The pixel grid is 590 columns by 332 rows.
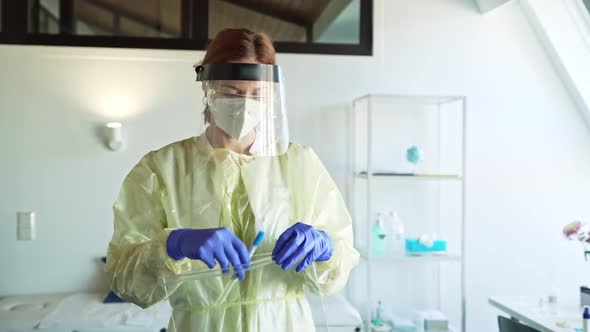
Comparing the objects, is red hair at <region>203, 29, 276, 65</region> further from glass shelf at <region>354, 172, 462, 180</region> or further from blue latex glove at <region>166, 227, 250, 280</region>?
glass shelf at <region>354, 172, 462, 180</region>

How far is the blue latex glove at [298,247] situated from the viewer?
145 centimetres

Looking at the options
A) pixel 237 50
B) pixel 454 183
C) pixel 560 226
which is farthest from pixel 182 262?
pixel 560 226

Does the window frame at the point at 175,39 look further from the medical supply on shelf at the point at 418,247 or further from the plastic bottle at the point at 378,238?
the medical supply on shelf at the point at 418,247

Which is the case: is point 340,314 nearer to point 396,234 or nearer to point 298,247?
point 396,234

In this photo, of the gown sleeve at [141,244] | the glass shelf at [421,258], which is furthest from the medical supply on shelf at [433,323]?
the gown sleeve at [141,244]

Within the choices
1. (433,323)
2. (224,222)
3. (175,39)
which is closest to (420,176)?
(433,323)

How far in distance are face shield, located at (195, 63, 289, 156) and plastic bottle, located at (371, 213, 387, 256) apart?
172 centimetres

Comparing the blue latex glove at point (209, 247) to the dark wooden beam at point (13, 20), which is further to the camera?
the dark wooden beam at point (13, 20)

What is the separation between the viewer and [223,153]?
Answer: 1.69 metres

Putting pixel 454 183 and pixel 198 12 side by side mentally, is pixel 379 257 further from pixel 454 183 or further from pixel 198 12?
pixel 198 12

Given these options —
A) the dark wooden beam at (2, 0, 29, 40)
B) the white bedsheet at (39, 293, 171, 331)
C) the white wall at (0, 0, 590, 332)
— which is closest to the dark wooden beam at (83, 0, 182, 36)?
the white wall at (0, 0, 590, 332)

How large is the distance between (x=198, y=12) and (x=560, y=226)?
2194 mm

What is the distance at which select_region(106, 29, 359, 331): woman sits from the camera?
1.50 m

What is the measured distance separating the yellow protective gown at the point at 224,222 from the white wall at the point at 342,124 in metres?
1.69
